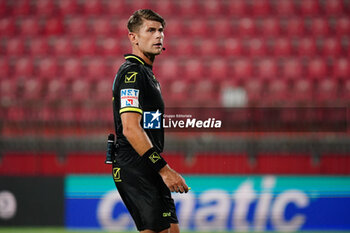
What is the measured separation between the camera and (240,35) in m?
10.8

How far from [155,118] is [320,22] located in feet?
28.3

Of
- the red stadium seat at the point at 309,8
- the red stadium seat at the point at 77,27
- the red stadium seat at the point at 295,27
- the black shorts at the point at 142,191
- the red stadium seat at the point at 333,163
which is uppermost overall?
the red stadium seat at the point at 309,8

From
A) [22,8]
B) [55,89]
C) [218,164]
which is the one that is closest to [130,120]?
[218,164]

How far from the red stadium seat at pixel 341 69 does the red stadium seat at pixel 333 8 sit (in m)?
1.43

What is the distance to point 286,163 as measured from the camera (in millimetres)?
7613

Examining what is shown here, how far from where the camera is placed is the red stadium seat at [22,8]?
1153 cm

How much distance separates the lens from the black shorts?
288 cm

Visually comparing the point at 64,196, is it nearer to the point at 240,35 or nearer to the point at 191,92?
the point at 191,92

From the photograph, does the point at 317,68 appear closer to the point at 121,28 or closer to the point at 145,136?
the point at 121,28

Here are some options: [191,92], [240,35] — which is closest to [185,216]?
[191,92]

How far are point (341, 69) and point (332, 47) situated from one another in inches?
25.1

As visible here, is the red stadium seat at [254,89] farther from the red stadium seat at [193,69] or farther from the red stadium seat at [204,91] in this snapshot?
the red stadium seat at [193,69]

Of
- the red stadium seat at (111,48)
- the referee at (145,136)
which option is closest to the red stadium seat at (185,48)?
the red stadium seat at (111,48)

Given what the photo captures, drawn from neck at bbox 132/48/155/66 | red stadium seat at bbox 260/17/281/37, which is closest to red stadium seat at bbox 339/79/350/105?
red stadium seat at bbox 260/17/281/37
